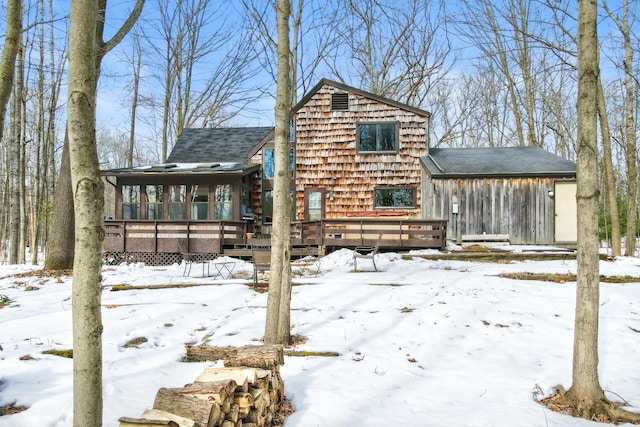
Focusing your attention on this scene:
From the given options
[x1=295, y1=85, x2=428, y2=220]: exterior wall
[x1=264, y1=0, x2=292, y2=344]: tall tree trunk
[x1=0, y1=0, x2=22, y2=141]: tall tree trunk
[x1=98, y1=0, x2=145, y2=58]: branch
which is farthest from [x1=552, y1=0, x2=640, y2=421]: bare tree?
[x1=295, y1=85, x2=428, y2=220]: exterior wall

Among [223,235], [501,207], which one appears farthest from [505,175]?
[223,235]

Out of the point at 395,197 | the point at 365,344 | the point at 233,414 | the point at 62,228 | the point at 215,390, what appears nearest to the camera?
the point at 215,390

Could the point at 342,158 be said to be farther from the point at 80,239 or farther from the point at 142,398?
the point at 80,239

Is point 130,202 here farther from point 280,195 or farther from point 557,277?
point 557,277

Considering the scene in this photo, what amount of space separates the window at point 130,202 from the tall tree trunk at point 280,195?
577 inches

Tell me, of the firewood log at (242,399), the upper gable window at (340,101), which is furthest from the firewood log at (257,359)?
the upper gable window at (340,101)

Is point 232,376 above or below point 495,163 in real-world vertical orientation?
below

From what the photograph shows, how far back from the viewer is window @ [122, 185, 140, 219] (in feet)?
60.9

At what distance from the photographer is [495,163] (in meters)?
19.2

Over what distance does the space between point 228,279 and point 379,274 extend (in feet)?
12.3

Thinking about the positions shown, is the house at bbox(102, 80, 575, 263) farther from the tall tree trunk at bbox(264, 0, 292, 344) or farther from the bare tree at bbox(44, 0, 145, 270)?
the tall tree trunk at bbox(264, 0, 292, 344)

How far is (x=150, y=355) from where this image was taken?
5.34 m

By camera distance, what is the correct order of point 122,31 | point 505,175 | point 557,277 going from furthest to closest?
point 505,175, point 122,31, point 557,277

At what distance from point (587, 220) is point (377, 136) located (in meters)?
15.6
